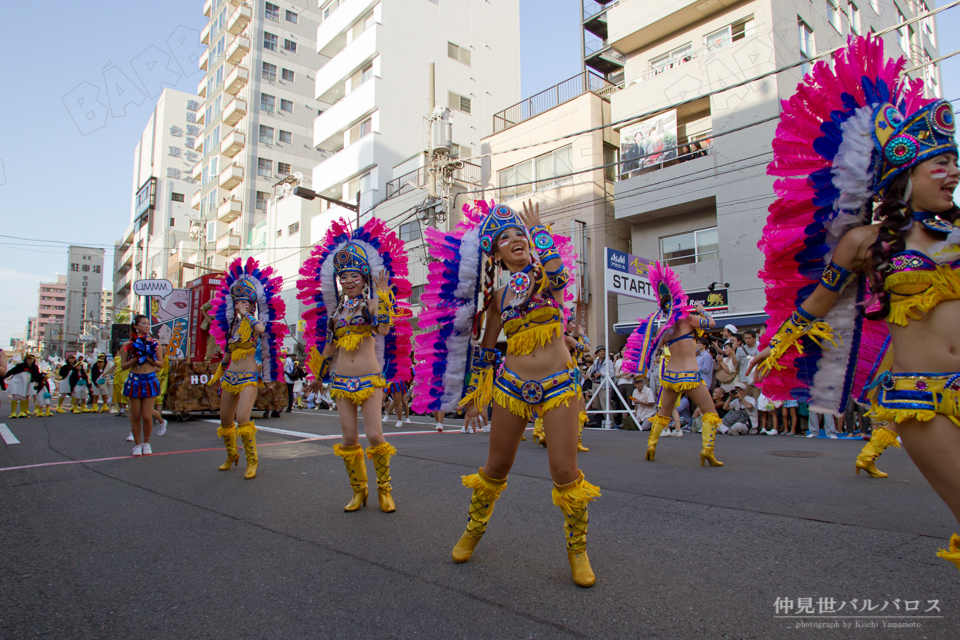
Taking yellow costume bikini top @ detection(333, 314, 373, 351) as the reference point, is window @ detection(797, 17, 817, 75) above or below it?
above

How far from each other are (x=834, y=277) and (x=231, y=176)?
1861 inches

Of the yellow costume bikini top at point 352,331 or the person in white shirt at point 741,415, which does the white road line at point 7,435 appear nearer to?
the yellow costume bikini top at point 352,331

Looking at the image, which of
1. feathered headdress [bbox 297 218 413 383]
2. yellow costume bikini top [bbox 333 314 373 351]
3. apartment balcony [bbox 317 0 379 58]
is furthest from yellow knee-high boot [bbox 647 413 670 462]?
apartment balcony [bbox 317 0 379 58]

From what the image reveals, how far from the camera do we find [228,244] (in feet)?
142

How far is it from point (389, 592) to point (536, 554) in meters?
0.93

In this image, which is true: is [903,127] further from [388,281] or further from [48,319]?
[48,319]

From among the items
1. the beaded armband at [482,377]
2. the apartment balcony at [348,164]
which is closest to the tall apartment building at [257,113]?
the apartment balcony at [348,164]

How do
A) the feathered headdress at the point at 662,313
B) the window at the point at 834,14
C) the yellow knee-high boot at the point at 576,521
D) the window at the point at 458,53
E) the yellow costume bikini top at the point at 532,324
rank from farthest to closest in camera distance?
the window at the point at 458,53 < the window at the point at 834,14 < the feathered headdress at the point at 662,313 < the yellow costume bikini top at the point at 532,324 < the yellow knee-high boot at the point at 576,521

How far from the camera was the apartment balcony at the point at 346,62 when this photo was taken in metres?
28.1

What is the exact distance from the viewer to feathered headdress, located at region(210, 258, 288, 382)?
616 cm

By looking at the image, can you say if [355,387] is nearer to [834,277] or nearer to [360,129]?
[834,277]

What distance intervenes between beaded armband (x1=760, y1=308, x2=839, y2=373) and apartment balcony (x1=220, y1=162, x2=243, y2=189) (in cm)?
4622

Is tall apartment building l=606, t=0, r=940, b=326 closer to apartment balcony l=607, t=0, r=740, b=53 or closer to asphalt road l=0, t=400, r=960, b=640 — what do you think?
apartment balcony l=607, t=0, r=740, b=53

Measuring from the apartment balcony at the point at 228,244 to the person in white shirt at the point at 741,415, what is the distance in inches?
1564
